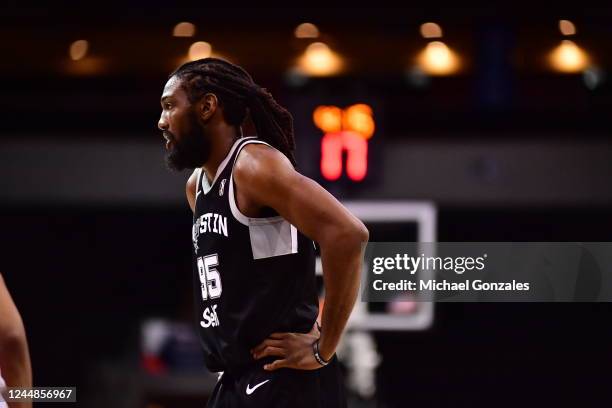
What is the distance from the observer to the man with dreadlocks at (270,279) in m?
2.48

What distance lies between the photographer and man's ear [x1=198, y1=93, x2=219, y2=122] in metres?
2.72

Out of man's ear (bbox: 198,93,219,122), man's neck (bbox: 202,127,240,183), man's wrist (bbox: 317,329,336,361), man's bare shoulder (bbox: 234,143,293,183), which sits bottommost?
man's wrist (bbox: 317,329,336,361)

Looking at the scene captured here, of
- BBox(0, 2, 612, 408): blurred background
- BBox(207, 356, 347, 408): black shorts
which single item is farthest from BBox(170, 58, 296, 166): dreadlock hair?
BBox(0, 2, 612, 408): blurred background

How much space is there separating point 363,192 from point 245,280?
3428 millimetres

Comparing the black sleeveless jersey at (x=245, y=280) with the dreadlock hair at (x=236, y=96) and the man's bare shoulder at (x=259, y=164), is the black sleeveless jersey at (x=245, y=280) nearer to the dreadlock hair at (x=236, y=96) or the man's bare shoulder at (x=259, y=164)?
the man's bare shoulder at (x=259, y=164)

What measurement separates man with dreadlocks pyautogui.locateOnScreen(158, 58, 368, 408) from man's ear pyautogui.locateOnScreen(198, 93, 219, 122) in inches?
4.3

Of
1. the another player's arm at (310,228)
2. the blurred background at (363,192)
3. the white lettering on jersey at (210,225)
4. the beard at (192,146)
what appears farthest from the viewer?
the blurred background at (363,192)

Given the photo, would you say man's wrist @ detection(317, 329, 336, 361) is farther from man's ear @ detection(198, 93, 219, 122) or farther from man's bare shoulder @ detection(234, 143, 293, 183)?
man's ear @ detection(198, 93, 219, 122)

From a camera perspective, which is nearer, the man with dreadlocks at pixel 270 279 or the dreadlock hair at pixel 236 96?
the man with dreadlocks at pixel 270 279

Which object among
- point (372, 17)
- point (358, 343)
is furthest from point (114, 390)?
point (372, 17)

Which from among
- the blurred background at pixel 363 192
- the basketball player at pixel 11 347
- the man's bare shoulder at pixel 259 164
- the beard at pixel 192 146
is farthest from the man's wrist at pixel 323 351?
the blurred background at pixel 363 192

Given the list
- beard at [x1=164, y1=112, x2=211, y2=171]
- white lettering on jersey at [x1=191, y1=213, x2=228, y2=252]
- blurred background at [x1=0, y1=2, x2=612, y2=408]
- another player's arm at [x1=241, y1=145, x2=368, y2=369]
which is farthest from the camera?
blurred background at [x1=0, y1=2, x2=612, y2=408]

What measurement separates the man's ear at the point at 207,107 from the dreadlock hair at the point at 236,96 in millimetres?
13

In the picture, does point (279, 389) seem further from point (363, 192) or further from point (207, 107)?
point (363, 192)
